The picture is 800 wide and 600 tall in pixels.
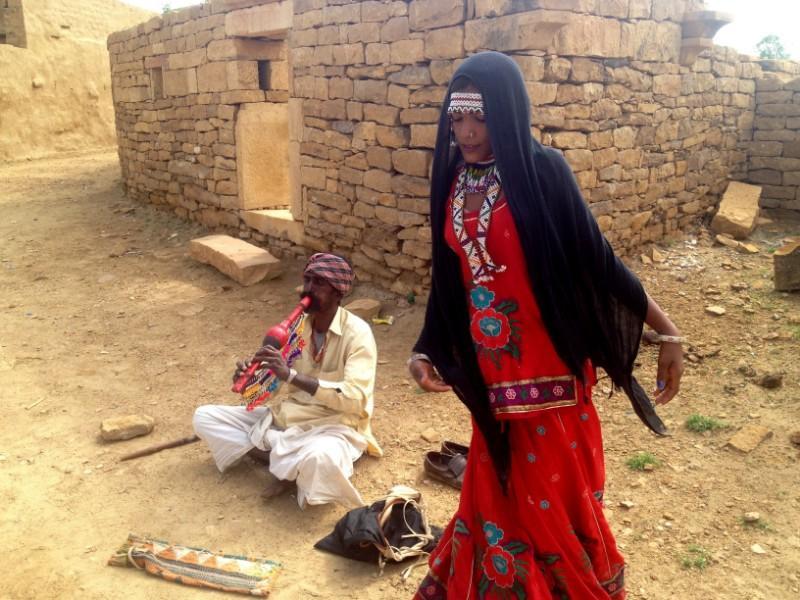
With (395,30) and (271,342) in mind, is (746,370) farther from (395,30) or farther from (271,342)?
(395,30)

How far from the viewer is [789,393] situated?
407 centimetres

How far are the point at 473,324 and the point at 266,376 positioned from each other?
5.23ft

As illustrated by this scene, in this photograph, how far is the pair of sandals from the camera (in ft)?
11.3

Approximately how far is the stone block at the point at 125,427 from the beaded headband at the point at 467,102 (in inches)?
123

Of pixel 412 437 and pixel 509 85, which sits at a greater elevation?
pixel 509 85

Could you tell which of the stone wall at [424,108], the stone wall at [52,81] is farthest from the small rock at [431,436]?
the stone wall at [52,81]

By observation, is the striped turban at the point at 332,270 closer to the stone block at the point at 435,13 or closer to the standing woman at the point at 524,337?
the standing woman at the point at 524,337

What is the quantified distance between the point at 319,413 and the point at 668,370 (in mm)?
1961

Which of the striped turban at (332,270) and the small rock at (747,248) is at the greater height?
the striped turban at (332,270)

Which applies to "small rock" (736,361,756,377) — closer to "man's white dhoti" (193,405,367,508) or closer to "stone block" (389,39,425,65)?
"man's white dhoti" (193,405,367,508)

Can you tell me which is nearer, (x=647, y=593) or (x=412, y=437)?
(x=647, y=593)

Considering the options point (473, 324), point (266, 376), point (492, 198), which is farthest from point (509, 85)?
point (266, 376)

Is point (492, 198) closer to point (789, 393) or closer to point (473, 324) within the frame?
point (473, 324)

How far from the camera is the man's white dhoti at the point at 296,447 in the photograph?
3.16 meters
